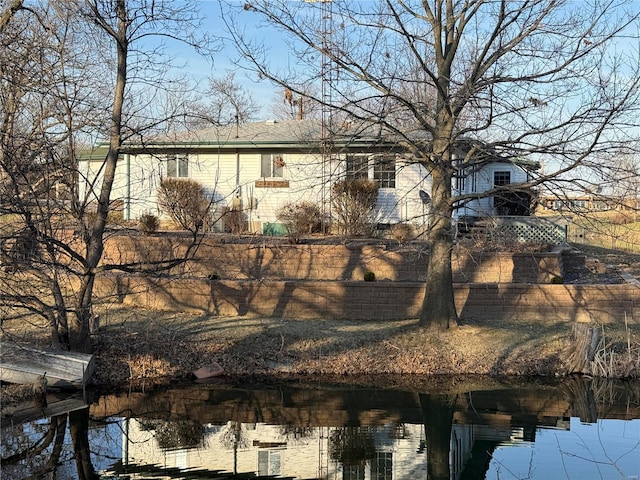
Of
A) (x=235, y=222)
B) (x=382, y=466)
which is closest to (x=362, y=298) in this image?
(x=382, y=466)

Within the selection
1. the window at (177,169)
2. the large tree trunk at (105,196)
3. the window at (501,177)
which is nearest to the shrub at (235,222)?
the window at (177,169)

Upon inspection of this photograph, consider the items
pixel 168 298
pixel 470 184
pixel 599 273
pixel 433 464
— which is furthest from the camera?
pixel 470 184

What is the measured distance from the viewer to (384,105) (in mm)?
11703

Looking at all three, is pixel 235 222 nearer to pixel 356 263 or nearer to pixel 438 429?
pixel 356 263

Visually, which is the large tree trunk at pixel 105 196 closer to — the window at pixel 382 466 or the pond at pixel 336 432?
the pond at pixel 336 432

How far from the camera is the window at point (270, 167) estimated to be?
2331cm

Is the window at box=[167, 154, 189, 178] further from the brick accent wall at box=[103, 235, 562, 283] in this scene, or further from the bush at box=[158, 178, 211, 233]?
the brick accent wall at box=[103, 235, 562, 283]

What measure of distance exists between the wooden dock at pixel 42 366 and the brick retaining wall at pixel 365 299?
3538mm

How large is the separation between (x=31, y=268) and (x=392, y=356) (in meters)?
6.09

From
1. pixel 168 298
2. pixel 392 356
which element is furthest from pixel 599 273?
pixel 168 298

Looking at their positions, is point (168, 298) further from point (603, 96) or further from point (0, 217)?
point (603, 96)

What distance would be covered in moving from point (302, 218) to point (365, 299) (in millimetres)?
6888

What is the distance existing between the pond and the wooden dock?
339 millimetres

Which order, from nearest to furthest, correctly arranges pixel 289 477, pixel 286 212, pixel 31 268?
1. pixel 289 477
2. pixel 31 268
3. pixel 286 212
